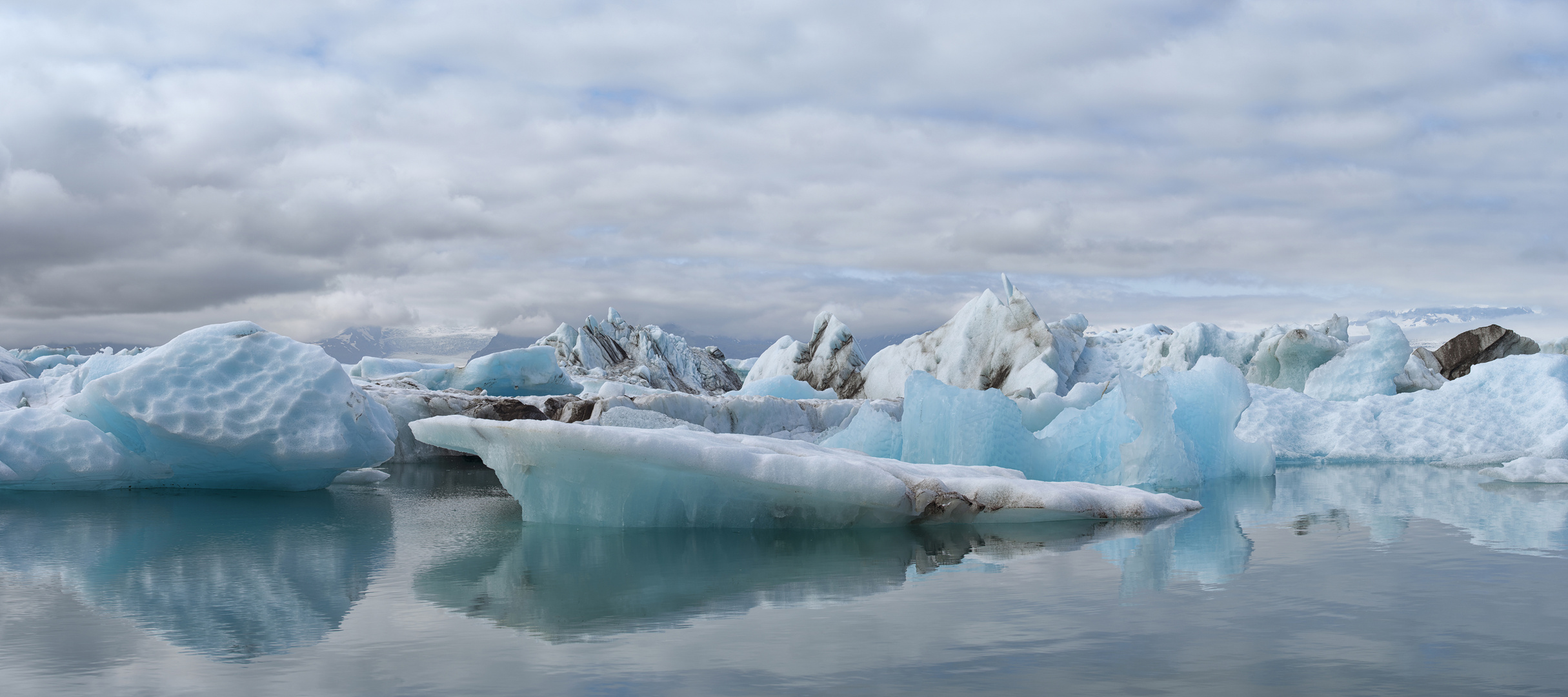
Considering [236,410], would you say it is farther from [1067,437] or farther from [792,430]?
[792,430]

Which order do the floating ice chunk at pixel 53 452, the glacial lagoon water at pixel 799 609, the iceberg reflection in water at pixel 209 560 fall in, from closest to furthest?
the glacial lagoon water at pixel 799 609
the iceberg reflection in water at pixel 209 560
the floating ice chunk at pixel 53 452

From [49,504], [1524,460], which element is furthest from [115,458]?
[1524,460]

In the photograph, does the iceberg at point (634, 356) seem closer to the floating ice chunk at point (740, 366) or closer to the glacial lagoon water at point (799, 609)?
the floating ice chunk at point (740, 366)

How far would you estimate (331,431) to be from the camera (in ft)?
34.1

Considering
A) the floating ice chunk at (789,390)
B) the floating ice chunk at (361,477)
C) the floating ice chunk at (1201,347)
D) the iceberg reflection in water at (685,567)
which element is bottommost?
the floating ice chunk at (361,477)

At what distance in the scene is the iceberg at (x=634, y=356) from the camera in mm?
35281

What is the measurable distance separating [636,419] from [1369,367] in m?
14.1

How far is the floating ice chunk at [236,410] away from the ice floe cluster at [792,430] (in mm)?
22

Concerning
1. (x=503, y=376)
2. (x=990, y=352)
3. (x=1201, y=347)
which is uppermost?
(x=1201, y=347)

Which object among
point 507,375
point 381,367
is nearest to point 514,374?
point 507,375

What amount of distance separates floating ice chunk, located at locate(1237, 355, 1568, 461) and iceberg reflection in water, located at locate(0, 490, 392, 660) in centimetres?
1240

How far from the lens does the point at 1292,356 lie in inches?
825

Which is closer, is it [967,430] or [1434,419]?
[967,430]

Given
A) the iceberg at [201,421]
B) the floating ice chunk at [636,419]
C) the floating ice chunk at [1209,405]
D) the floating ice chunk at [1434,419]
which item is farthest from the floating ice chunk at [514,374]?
the floating ice chunk at [1209,405]
